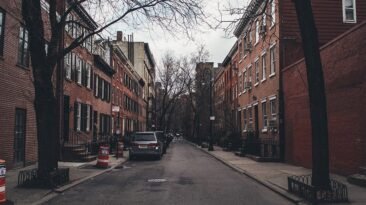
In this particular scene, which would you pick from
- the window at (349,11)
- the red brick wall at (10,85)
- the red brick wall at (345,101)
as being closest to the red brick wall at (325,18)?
the window at (349,11)

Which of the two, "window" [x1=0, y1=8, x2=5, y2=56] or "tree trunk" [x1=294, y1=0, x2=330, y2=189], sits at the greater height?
"window" [x1=0, y1=8, x2=5, y2=56]

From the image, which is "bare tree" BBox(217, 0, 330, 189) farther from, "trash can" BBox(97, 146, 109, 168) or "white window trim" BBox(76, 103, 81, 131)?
"white window trim" BBox(76, 103, 81, 131)

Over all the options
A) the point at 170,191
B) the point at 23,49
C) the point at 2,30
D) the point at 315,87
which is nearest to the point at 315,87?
the point at 315,87

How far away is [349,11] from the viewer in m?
27.5

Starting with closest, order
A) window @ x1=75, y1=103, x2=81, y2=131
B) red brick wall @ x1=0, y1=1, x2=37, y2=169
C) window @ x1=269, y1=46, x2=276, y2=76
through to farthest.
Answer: red brick wall @ x1=0, y1=1, x2=37, y2=169
window @ x1=269, y1=46, x2=276, y2=76
window @ x1=75, y1=103, x2=81, y2=131

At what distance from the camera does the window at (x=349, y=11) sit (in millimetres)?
27266

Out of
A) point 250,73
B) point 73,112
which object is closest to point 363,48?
point 73,112

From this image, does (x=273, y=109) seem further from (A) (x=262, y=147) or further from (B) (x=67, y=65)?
(B) (x=67, y=65)

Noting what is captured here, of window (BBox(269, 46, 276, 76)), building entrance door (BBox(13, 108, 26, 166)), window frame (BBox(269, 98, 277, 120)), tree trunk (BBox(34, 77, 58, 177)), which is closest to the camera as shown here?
tree trunk (BBox(34, 77, 58, 177))

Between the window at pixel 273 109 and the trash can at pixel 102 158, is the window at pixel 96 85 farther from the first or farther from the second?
the trash can at pixel 102 158

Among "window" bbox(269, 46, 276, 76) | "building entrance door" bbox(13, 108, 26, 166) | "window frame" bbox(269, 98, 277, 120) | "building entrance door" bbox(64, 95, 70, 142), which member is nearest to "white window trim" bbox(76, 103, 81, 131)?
"building entrance door" bbox(64, 95, 70, 142)

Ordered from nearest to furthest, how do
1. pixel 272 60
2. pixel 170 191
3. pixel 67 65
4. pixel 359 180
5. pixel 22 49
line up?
pixel 170 191 → pixel 359 180 → pixel 22 49 → pixel 67 65 → pixel 272 60

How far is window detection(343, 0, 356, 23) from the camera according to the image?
2727 cm

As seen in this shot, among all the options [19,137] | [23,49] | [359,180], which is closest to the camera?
[359,180]
